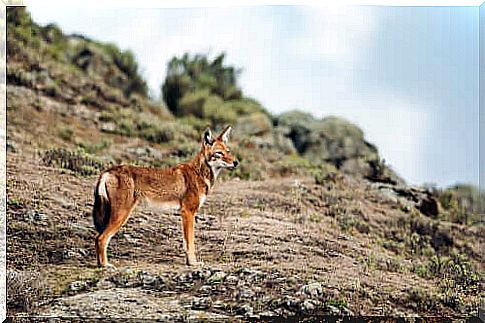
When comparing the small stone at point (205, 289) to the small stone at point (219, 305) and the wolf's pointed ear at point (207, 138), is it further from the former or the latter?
the wolf's pointed ear at point (207, 138)

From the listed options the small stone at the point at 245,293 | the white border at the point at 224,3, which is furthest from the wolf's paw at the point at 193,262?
the white border at the point at 224,3

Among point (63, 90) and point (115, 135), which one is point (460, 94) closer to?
point (115, 135)

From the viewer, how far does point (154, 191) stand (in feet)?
23.2

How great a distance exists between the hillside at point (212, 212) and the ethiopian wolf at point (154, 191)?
97 millimetres

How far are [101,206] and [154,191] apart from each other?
44cm

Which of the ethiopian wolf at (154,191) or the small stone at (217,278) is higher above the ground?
the ethiopian wolf at (154,191)

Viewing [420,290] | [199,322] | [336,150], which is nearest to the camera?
[199,322]

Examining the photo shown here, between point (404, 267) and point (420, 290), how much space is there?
0.30 metres

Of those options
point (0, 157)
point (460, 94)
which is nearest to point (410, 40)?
point (460, 94)

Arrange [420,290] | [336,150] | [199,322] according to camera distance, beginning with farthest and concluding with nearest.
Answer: [336,150] < [420,290] < [199,322]

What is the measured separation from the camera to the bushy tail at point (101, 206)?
701 cm

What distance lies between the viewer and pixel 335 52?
7668 millimetres

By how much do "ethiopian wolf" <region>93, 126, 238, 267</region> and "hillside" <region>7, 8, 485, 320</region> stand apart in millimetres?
97

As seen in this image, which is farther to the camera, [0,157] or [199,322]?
[0,157]
